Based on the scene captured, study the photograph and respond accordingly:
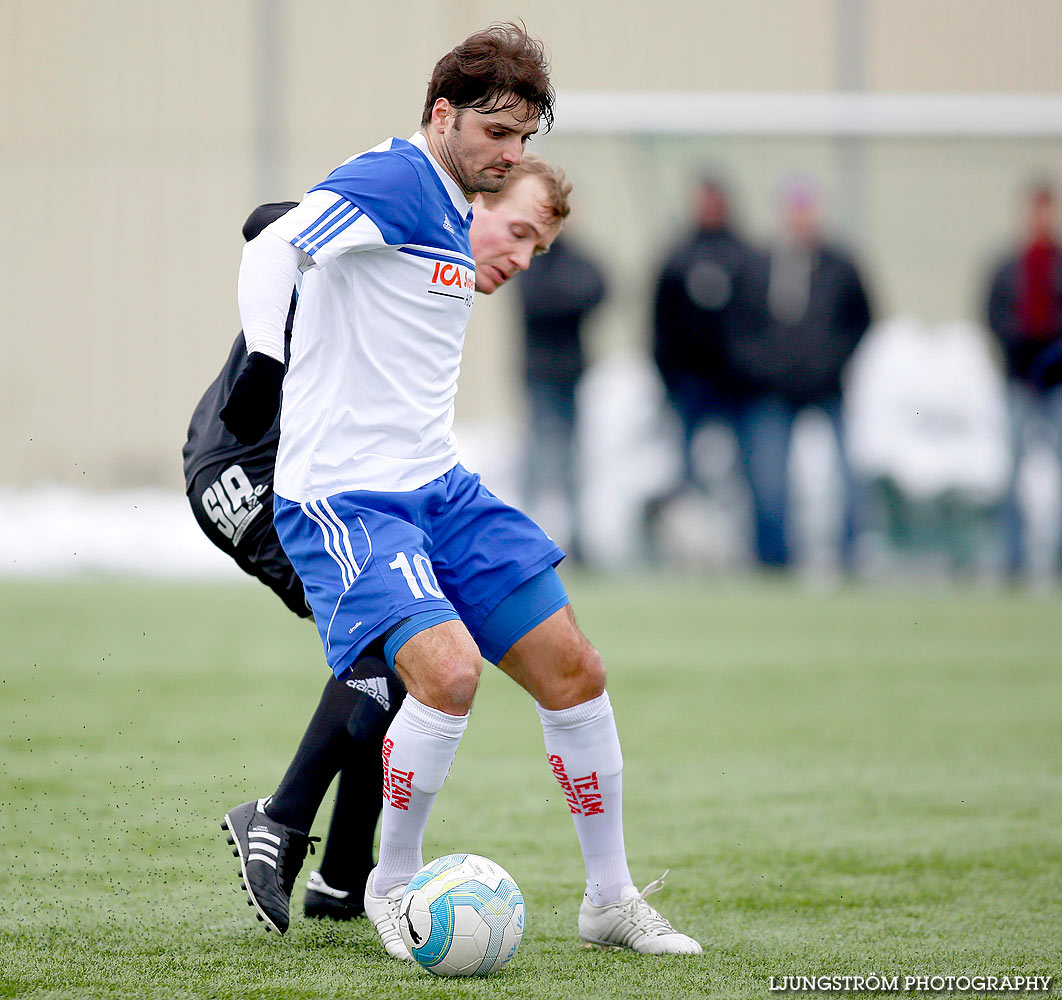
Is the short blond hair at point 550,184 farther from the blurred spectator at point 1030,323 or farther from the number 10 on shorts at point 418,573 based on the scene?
the blurred spectator at point 1030,323

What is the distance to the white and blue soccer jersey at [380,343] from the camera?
3.34 metres

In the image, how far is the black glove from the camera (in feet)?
10.3

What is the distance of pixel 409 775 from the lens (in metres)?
3.32

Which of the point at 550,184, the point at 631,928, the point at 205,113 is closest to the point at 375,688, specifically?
the point at 631,928

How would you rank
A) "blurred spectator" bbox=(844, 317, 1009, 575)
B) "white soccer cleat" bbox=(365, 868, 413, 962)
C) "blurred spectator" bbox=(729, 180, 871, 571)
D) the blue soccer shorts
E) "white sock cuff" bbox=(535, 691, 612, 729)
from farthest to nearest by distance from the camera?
"blurred spectator" bbox=(844, 317, 1009, 575) < "blurred spectator" bbox=(729, 180, 871, 571) < "white sock cuff" bbox=(535, 691, 612, 729) < "white soccer cleat" bbox=(365, 868, 413, 962) < the blue soccer shorts

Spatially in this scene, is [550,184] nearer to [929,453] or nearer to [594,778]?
[594,778]

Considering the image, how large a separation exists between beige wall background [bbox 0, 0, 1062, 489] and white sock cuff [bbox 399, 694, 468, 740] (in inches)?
404

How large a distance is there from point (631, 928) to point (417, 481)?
112 centimetres

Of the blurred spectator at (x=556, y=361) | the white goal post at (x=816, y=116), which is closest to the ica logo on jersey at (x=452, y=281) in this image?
the blurred spectator at (x=556, y=361)

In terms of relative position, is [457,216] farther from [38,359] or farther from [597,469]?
[38,359]

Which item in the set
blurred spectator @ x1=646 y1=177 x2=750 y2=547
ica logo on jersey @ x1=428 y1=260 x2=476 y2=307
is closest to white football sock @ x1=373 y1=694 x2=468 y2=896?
ica logo on jersey @ x1=428 y1=260 x2=476 y2=307

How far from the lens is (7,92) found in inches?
637

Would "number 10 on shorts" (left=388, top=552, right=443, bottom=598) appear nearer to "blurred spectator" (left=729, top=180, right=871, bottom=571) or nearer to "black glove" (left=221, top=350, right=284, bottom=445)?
"black glove" (left=221, top=350, right=284, bottom=445)

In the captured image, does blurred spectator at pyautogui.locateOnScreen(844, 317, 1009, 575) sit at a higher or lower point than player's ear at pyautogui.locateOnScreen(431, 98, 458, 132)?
lower
